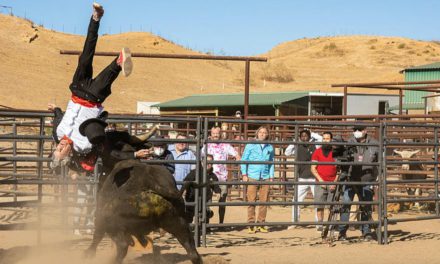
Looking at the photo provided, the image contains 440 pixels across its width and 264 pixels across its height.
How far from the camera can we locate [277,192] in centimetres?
1631

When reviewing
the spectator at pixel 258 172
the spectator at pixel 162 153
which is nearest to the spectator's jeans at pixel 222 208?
the spectator at pixel 258 172

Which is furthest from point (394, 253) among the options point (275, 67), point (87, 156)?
point (275, 67)

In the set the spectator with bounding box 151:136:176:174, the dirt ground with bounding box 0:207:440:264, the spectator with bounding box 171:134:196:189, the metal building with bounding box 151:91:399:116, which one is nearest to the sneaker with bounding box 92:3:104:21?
the dirt ground with bounding box 0:207:440:264

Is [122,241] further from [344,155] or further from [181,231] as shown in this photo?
[344,155]

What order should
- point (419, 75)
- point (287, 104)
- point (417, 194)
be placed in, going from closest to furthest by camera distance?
point (417, 194) → point (287, 104) → point (419, 75)

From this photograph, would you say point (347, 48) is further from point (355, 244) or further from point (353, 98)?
point (355, 244)

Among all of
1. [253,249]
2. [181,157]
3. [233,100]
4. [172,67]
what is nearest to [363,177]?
[253,249]

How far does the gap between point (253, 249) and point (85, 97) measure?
12.9 feet

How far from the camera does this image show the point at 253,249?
958 cm

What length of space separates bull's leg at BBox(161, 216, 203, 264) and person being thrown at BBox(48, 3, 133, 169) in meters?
0.94

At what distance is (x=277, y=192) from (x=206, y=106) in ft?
65.2

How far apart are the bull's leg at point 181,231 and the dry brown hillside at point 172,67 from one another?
33915 millimetres

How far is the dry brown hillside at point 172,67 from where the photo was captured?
1842 inches

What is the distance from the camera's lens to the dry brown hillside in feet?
153
